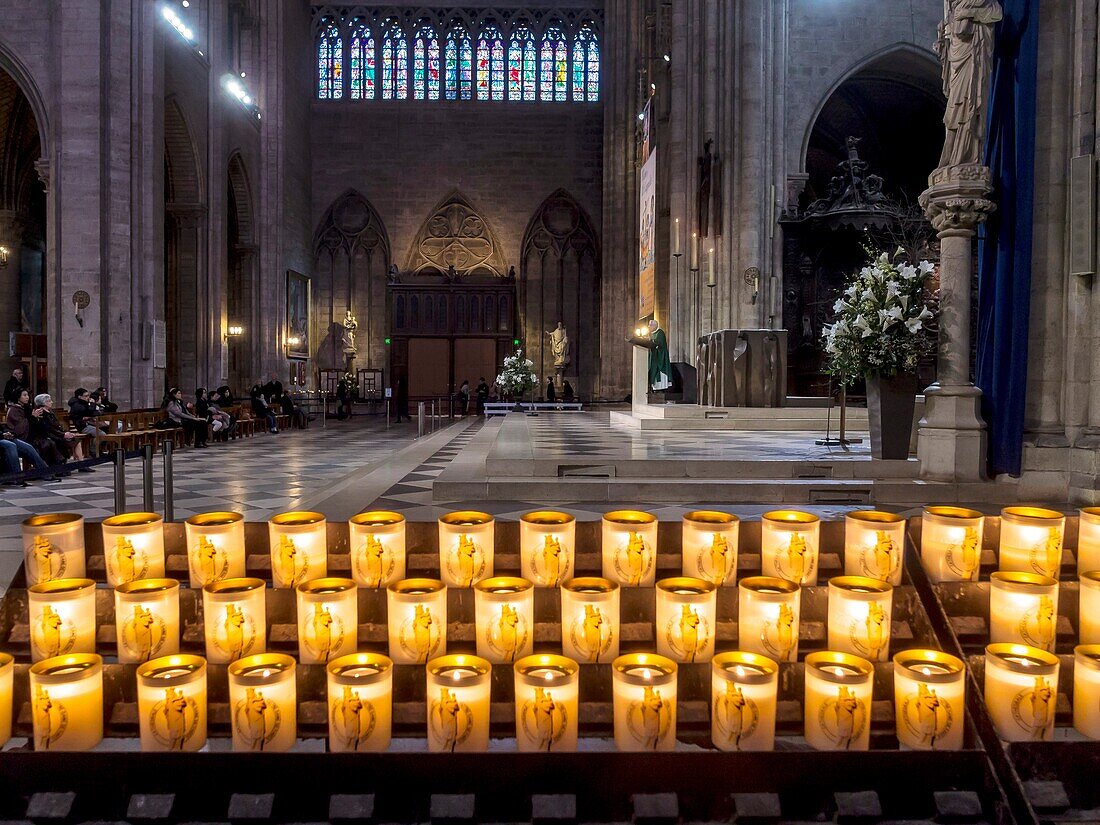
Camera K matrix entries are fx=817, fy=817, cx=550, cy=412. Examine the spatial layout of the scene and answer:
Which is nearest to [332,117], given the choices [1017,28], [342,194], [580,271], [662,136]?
[342,194]

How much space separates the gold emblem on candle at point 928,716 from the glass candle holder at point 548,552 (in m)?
0.92

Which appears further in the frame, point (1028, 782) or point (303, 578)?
point (303, 578)

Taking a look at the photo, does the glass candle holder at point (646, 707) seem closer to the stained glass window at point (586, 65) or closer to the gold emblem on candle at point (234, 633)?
the gold emblem on candle at point (234, 633)

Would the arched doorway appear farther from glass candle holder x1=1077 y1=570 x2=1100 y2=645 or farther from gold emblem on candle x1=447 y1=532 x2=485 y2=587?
glass candle holder x1=1077 y1=570 x2=1100 y2=645

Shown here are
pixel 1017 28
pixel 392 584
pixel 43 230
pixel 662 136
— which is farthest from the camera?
pixel 43 230

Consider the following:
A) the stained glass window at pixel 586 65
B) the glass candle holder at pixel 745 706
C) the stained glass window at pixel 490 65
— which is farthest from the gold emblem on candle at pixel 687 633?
the stained glass window at pixel 490 65

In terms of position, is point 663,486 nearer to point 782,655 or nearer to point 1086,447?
point 1086,447

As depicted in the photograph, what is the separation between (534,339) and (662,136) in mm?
10795

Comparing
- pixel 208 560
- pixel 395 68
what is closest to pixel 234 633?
pixel 208 560

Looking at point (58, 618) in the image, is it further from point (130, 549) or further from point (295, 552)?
point (295, 552)

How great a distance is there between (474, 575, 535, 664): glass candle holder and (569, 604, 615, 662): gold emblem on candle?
→ 115mm

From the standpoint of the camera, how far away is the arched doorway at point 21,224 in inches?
724

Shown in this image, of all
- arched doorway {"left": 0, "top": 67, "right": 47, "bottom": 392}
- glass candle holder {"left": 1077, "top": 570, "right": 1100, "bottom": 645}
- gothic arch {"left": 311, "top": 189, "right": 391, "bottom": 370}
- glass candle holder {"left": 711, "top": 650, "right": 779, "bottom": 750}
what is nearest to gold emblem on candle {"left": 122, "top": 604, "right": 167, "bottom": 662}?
glass candle holder {"left": 711, "top": 650, "right": 779, "bottom": 750}

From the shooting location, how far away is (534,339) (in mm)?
28188
